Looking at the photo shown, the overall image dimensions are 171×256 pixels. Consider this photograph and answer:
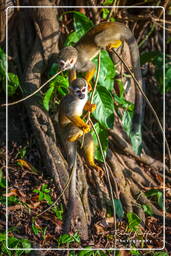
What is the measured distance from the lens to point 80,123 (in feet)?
10.0

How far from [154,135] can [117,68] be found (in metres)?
1.24

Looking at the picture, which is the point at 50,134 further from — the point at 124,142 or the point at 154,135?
the point at 154,135

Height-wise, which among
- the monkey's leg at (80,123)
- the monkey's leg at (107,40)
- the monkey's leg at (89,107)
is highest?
the monkey's leg at (107,40)

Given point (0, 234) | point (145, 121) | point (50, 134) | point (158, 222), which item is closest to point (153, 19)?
point (145, 121)

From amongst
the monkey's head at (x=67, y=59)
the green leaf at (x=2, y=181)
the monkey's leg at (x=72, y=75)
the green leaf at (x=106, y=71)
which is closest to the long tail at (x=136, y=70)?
the green leaf at (x=106, y=71)

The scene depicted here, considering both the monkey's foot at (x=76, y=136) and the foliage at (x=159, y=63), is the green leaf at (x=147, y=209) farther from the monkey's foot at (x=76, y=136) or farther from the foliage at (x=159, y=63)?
the monkey's foot at (x=76, y=136)

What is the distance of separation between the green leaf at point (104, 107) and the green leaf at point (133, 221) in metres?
0.85

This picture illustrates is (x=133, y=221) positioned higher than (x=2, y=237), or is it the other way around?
(x=2, y=237)

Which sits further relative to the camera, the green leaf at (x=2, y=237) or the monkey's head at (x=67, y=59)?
the green leaf at (x=2, y=237)

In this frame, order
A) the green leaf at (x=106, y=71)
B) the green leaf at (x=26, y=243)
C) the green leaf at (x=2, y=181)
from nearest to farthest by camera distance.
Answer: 1. the green leaf at (x=26, y=243)
2. the green leaf at (x=106, y=71)
3. the green leaf at (x=2, y=181)

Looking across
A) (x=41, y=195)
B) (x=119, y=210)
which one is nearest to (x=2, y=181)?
(x=41, y=195)

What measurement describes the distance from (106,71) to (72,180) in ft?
3.55

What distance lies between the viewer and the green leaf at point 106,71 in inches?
161

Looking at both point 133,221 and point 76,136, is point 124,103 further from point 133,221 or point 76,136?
point 76,136
